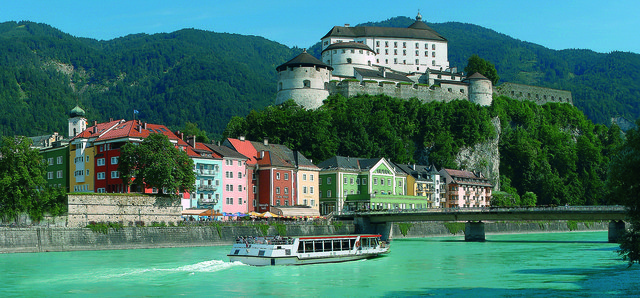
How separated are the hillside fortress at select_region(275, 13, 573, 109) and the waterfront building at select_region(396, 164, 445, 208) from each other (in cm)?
1592

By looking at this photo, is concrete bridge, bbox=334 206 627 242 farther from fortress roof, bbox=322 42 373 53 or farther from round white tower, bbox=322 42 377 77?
fortress roof, bbox=322 42 373 53

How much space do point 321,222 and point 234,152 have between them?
13.0 m

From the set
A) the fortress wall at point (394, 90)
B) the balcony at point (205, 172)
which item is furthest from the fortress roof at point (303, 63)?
the balcony at point (205, 172)

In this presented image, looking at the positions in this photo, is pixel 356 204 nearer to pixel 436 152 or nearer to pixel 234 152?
pixel 234 152

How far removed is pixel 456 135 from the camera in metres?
119

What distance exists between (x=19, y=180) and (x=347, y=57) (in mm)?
74512

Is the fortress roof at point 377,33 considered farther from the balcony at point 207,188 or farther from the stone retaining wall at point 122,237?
the stone retaining wall at point 122,237

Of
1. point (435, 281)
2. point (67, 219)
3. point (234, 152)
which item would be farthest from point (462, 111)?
point (435, 281)

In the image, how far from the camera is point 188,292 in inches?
1362

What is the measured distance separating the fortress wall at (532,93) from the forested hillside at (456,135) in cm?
283

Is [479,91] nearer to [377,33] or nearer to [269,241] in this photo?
[377,33]

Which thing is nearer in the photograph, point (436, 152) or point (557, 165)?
point (436, 152)

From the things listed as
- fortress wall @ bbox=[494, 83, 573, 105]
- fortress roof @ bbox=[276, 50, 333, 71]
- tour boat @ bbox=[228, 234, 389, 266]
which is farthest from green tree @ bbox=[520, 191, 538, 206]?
tour boat @ bbox=[228, 234, 389, 266]

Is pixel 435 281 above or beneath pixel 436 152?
beneath
